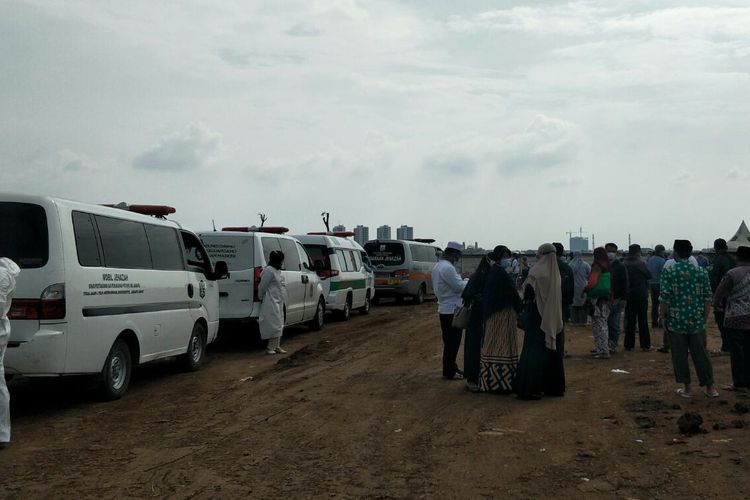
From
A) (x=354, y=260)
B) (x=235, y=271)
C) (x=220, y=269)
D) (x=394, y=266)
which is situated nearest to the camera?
(x=220, y=269)

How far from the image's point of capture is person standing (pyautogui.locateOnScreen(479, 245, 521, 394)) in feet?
29.9

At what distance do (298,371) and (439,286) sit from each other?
2519mm

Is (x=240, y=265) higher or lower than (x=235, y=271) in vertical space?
higher

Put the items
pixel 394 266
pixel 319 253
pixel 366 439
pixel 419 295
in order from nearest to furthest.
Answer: pixel 366 439, pixel 319 253, pixel 394 266, pixel 419 295

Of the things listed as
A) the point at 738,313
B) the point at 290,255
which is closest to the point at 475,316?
the point at 738,313

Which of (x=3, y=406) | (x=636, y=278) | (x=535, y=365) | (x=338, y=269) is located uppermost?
(x=338, y=269)

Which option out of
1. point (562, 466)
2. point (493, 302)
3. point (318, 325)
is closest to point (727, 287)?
point (493, 302)

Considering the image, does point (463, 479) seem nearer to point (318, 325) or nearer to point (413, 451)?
point (413, 451)

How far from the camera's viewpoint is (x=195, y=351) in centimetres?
1159

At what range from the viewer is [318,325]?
17.5 m

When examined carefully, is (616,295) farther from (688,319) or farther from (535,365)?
(535,365)

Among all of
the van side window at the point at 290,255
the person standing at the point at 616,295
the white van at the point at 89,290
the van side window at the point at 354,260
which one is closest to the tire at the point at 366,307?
the van side window at the point at 354,260

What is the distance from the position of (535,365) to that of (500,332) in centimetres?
55

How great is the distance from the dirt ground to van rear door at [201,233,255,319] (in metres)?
2.19
